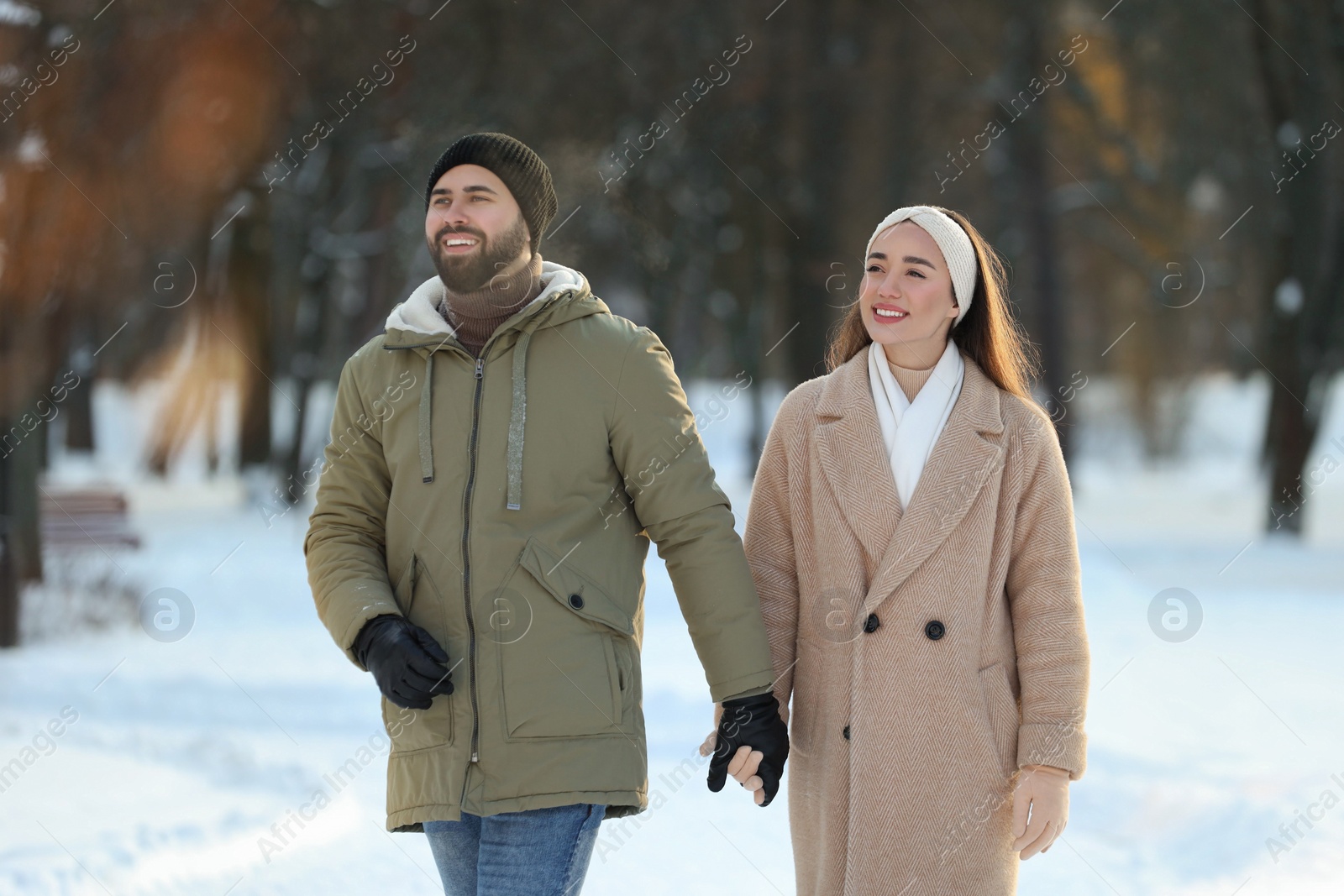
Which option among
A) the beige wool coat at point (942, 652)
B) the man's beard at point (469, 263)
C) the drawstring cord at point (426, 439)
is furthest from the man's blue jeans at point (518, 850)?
the man's beard at point (469, 263)

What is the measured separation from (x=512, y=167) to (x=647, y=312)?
15.5 metres

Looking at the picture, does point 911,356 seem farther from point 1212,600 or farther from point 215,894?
point 1212,600

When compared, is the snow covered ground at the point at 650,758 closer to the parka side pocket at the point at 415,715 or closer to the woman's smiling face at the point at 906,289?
the parka side pocket at the point at 415,715

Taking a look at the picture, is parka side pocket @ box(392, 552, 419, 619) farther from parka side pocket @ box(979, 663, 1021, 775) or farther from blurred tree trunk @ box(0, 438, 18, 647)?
blurred tree trunk @ box(0, 438, 18, 647)

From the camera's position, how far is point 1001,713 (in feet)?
9.30

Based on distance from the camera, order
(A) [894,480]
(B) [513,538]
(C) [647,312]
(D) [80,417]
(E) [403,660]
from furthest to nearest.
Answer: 1. (D) [80,417]
2. (C) [647,312]
3. (A) [894,480]
4. (B) [513,538]
5. (E) [403,660]

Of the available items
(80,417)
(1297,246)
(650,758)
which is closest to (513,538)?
(650,758)

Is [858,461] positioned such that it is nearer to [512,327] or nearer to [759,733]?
[759,733]

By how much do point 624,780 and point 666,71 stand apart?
43.0 feet

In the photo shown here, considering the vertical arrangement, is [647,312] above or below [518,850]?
above

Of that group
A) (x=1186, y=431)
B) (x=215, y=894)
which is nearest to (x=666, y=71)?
(x=215, y=894)

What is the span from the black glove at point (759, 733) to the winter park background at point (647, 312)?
77.9 inches

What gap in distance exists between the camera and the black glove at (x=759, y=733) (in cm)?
278

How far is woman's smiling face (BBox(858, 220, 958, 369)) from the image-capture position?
2939 mm
